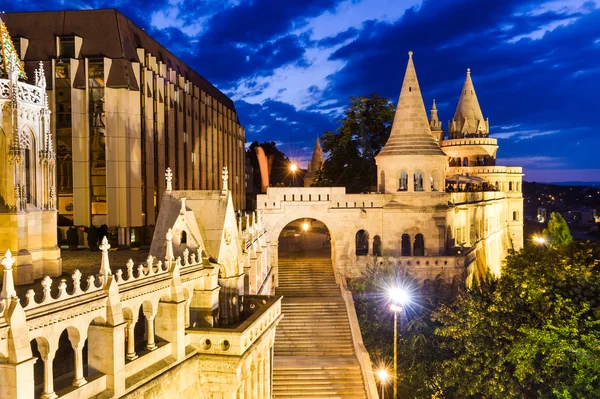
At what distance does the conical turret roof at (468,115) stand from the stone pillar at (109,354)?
6733 cm

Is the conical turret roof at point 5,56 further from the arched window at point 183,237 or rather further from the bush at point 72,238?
the bush at point 72,238

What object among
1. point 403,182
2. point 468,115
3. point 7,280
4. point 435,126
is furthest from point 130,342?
point 435,126

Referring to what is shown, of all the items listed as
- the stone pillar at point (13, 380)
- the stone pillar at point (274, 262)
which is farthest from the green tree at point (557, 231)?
the stone pillar at point (13, 380)

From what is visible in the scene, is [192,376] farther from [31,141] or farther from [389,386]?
[389,386]

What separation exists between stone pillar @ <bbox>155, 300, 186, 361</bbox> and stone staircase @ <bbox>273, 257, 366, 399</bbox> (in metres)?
12.0

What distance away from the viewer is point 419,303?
36312mm

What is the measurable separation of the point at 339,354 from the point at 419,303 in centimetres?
1009

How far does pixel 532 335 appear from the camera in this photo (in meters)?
22.5

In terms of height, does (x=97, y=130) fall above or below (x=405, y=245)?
above

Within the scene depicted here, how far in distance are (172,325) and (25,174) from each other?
7967 mm

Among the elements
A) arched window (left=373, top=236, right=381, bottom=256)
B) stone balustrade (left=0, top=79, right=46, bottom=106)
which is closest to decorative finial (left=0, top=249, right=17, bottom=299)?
stone balustrade (left=0, top=79, right=46, bottom=106)

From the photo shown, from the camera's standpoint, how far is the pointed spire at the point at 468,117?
7138 centimetres

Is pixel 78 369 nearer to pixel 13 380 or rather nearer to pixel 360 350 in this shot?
pixel 13 380

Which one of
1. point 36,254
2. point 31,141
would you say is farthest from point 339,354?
point 31,141
